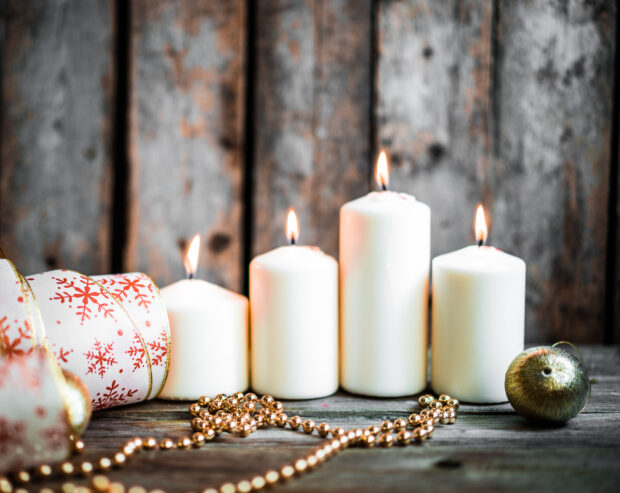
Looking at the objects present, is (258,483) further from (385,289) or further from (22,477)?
(385,289)

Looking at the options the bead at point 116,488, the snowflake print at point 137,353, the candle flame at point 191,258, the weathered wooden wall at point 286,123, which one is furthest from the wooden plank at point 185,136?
the bead at point 116,488

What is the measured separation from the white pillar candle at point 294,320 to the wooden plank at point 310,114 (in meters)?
0.28

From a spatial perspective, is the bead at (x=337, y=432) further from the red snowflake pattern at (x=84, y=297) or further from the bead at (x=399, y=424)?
the red snowflake pattern at (x=84, y=297)

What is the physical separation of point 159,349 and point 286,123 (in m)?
0.45

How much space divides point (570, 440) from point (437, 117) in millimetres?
560

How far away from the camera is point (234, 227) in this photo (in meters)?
1.06

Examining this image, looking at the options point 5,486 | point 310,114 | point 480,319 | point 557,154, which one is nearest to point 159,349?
point 5,486

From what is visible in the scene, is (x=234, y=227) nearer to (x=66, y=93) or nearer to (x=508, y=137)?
(x=66, y=93)

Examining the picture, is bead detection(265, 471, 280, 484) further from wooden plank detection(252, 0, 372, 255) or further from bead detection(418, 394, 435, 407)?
wooden plank detection(252, 0, 372, 255)

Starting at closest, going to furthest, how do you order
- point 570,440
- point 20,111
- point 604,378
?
1. point 570,440
2. point 604,378
3. point 20,111

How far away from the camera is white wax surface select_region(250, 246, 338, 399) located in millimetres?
775

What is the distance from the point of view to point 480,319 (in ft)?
2.52

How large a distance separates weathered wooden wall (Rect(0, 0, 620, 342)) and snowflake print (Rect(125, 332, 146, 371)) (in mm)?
351

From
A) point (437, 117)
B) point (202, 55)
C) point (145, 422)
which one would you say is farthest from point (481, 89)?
point (145, 422)
